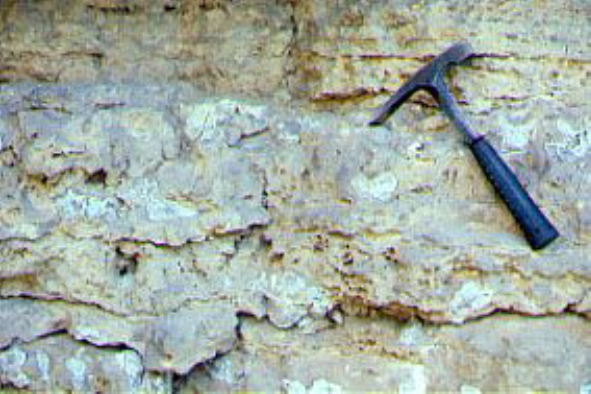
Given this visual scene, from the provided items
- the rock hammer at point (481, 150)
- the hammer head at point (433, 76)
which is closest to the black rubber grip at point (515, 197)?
the rock hammer at point (481, 150)

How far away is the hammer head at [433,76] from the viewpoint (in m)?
1.31

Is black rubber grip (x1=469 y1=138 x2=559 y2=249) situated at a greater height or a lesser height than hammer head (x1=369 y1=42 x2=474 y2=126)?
lesser

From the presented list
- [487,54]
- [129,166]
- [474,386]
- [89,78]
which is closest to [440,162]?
[487,54]

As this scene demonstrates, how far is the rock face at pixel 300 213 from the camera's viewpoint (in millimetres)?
1307

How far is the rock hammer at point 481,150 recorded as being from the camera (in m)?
1.27

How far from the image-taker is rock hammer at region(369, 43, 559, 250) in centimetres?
127

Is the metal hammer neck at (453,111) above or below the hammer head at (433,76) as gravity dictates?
below

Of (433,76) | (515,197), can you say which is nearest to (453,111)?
(433,76)

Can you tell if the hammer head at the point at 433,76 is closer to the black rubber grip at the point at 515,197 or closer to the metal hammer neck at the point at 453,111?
the metal hammer neck at the point at 453,111

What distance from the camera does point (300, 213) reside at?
1.37m

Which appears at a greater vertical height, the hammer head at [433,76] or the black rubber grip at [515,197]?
the hammer head at [433,76]

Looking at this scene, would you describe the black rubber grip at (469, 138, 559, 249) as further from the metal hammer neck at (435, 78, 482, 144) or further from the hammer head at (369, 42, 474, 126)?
the hammer head at (369, 42, 474, 126)

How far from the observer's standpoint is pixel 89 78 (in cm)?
148

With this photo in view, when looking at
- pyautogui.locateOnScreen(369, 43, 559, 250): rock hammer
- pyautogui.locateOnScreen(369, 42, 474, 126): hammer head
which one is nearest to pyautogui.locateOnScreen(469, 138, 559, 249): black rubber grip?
pyautogui.locateOnScreen(369, 43, 559, 250): rock hammer
